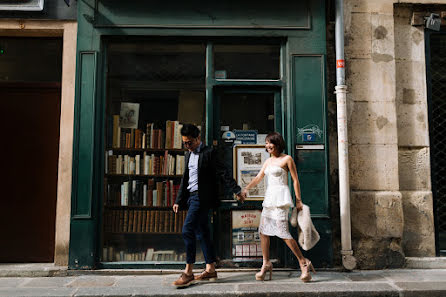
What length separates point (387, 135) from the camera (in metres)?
5.88

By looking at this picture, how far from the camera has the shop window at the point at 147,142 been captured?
5777 mm

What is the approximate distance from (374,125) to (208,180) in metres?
2.74

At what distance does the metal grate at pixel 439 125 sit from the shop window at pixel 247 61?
8.44 feet

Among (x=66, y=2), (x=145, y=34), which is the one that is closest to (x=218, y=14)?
(x=145, y=34)

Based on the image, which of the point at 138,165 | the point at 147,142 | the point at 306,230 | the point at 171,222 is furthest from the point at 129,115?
the point at 306,230

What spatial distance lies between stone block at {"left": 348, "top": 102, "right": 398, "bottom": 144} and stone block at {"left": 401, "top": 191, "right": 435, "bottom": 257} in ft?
3.15

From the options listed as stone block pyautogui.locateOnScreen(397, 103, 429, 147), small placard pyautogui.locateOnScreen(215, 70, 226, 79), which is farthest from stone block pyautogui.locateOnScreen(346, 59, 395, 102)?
small placard pyautogui.locateOnScreen(215, 70, 226, 79)

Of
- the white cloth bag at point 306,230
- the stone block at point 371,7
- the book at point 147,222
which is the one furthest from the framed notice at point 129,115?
the stone block at point 371,7

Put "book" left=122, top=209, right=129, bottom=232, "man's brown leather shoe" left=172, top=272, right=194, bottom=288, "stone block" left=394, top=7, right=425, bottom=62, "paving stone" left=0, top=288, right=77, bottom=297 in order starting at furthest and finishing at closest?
"stone block" left=394, top=7, right=425, bottom=62, "book" left=122, top=209, right=129, bottom=232, "man's brown leather shoe" left=172, top=272, right=194, bottom=288, "paving stone" left=0, top=288, right=77, bottom=297

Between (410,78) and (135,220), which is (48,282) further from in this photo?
(410,78)

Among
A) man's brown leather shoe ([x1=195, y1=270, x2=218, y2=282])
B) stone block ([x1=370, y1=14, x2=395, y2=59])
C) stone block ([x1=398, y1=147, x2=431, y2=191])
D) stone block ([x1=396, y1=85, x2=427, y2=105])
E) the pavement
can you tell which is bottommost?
the pavement

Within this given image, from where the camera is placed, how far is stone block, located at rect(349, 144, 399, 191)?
229 inches

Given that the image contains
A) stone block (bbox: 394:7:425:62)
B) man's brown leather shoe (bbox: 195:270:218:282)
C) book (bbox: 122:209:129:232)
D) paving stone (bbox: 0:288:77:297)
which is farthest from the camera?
stone block (bbox: 394:7:425:62)

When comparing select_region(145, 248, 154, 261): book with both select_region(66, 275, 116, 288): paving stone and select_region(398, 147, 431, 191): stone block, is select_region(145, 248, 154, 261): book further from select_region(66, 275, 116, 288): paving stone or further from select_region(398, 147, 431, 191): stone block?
select_region(398, 147, 431, 191): stone block
